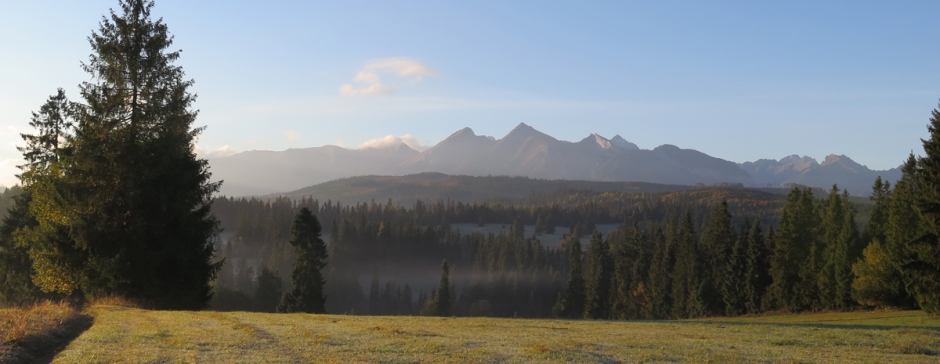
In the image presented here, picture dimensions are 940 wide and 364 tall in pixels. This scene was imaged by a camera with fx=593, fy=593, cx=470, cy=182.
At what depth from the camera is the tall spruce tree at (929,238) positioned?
3819 centimetres

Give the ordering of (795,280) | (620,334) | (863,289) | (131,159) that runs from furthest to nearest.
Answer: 1. (795,280)
2. (863,289)
3. (131,159)
4. (620,334)

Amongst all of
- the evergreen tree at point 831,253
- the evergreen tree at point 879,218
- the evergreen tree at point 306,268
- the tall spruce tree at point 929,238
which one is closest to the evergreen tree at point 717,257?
the evergreen tree at point 831,253

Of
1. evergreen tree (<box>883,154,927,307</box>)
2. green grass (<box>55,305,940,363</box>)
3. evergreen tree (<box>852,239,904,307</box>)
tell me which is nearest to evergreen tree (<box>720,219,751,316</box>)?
evergreen tree (<box>852,239,904,307</box>)

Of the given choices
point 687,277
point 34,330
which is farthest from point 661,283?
point 34,330

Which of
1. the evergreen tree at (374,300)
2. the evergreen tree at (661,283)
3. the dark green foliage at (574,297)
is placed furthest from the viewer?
the evergreen tree at (374,300)

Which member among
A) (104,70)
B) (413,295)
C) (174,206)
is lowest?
(413,295)

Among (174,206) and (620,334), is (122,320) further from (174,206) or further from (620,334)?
(620,334)

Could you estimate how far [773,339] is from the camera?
1983 cm

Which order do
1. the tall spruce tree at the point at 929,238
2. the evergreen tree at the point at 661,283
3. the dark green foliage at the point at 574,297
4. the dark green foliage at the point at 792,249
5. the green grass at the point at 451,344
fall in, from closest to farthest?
the green grass at the point at 451,344 < the tall spruce tree at the point at 929,238 < the dark green foliage at the point at 792,249 < the evergreen tree at the point at 661,283 < the dark green foliage at the point at 574,297

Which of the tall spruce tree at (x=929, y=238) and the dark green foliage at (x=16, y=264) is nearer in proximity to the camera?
the tall spruce tree at (x=929, y=238)

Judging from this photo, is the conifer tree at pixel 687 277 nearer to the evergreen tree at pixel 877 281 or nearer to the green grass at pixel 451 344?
the evergreen tree at pixel 877 281

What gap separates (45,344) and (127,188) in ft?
60.2

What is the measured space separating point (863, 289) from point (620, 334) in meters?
44.9

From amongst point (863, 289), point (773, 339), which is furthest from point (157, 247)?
point (863, 289)
